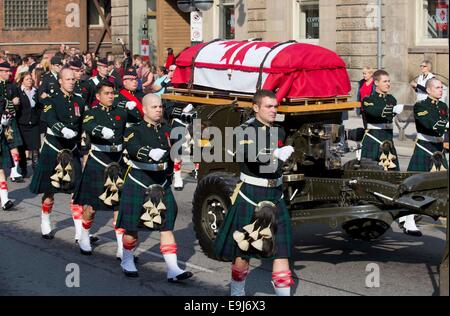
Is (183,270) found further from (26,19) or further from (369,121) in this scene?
(26,19)

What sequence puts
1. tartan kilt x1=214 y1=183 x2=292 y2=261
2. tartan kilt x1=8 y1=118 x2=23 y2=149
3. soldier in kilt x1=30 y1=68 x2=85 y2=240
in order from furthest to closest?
1. tartan kilt x1=8 y1=118 x2=23 y2=149
2. soldier in kilt x1=30 y1=68 x2=85 y2=240
3. tartan kilt x1=214 y1=183 x2=292 y2=261

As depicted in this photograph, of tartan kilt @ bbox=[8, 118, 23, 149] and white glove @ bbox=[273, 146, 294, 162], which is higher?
white glove @ bbox=[273, 146, 294, 162]

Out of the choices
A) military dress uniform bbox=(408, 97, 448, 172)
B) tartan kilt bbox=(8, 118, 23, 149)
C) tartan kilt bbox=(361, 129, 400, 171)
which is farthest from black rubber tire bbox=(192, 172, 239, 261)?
tartan kilt bbox=(8, 118, 23, 149)

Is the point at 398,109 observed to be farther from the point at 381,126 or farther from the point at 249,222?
the point at 249,222

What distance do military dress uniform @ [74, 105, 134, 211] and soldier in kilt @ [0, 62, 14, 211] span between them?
3.14 m

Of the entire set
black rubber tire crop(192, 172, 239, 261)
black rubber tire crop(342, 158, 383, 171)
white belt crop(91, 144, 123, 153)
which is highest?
white belt crop(91, 144, 123, 153)

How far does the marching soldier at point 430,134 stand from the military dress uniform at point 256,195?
361 cm

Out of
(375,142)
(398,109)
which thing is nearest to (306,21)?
(375,142)

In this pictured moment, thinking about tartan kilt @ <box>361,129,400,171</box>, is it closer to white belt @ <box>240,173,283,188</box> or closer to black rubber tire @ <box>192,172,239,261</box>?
black rubber tire @ <box>192,172,239,261</box>

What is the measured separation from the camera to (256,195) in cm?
845

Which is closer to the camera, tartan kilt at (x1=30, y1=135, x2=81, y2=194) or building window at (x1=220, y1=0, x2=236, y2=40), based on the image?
tartan kilt at (x1=30, y1=135, x2=81, y2=194)

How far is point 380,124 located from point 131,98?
10.1 ft

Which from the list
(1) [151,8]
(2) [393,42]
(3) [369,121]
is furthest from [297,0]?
(3) [369,121]

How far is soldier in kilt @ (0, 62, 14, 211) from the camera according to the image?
1381 cm
